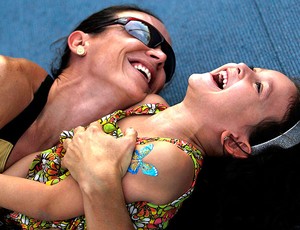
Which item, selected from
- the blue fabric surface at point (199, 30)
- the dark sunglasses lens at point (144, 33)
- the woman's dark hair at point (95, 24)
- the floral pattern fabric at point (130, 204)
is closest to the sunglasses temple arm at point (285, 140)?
the floral pattern fabric at point (130, 204)

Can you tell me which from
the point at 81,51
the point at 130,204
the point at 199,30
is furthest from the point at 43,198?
the point at 199,30

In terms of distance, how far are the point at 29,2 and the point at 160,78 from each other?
1.15 m

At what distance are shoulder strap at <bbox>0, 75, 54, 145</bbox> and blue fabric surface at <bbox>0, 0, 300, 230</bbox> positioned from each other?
0.57 meters

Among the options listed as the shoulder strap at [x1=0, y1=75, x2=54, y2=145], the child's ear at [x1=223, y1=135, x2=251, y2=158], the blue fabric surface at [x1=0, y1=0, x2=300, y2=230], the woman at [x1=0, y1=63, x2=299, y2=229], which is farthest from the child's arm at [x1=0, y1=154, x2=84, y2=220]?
the blue fabric surface at [x1=0, y1=0, x2=300, y2=230]

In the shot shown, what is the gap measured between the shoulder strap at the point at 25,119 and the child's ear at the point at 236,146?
0.67m

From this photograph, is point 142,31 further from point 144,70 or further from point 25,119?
point 25,119

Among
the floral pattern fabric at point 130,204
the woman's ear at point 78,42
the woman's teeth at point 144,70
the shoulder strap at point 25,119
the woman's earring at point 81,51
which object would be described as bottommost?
the floral pattern fabric at point 130,204

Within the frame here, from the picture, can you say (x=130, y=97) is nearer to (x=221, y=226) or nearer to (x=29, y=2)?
(x=221, y=226)

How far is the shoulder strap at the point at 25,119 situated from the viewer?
4.77 ft

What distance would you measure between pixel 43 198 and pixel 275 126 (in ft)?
2.52

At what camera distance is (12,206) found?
4.17 ft

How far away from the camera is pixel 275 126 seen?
4.58 ft

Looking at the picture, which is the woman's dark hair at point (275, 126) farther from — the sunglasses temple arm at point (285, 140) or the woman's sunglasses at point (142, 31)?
the woman's sunglasses at point (142, 31)

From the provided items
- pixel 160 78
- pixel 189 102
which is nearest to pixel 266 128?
pixel 189 102
